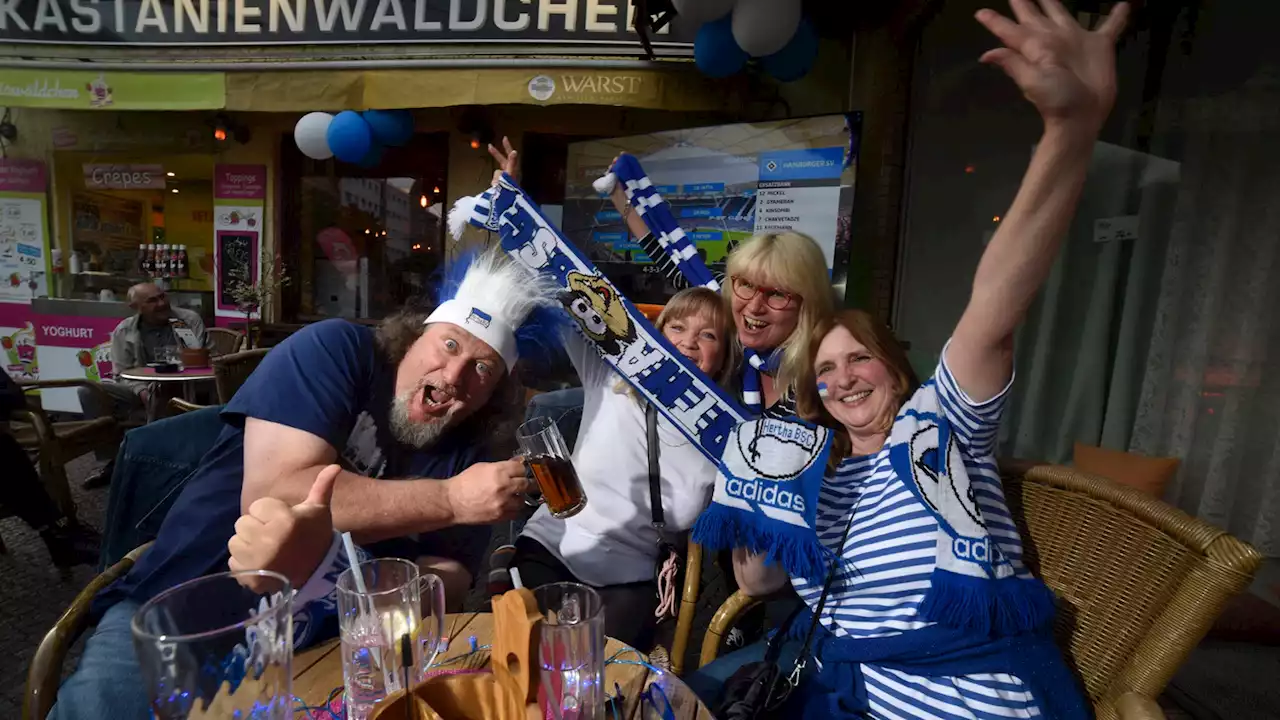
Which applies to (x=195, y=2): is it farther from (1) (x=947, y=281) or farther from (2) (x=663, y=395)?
(1) (x=947, y=281)

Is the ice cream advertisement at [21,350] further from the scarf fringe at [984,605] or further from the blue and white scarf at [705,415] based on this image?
the scarf fringe at [984,605]

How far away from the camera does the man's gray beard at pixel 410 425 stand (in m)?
1.58

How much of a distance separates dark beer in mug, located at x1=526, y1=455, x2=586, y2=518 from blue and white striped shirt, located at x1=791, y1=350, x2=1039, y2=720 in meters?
0.56

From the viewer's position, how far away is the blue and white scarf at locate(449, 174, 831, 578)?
54.3 inches

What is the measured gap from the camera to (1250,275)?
266cm

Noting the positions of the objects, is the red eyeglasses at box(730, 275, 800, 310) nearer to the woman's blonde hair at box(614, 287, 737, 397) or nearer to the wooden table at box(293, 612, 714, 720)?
the woman's blonde hair at box(614, 287, 737, 397)

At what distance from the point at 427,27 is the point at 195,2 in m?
2.07

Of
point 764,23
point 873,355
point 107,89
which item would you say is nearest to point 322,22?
point 107,89

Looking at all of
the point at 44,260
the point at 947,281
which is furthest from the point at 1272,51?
the point at 44,260

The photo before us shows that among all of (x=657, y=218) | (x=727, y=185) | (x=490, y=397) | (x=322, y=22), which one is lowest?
(x=490, y=397)

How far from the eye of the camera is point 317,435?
1395mm

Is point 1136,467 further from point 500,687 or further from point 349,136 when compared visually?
point 349,136

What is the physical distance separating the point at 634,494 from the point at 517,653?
1.04 m

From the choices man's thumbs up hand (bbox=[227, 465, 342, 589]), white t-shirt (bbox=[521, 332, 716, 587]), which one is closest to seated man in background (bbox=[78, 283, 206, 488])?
white t-shirt (bbox=[521, 332, 716, 587])
